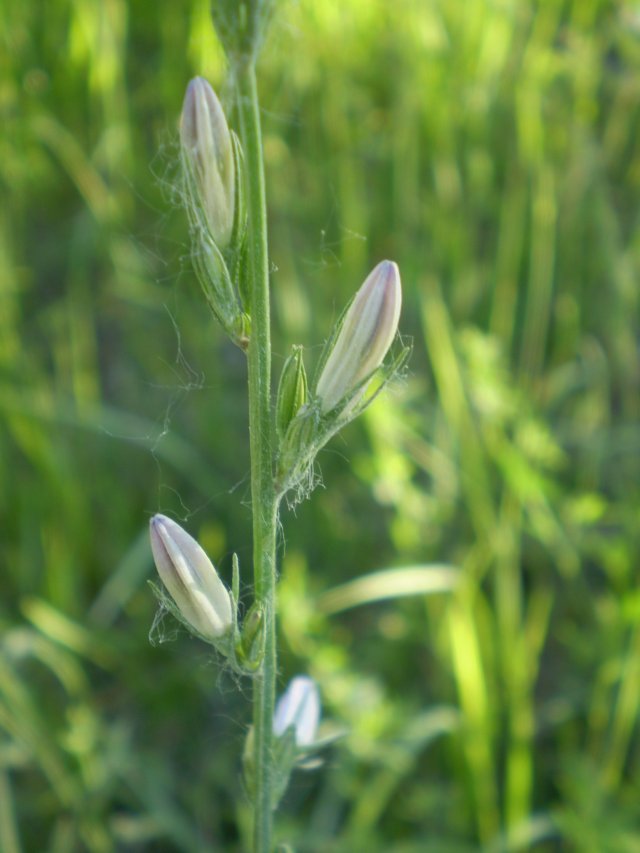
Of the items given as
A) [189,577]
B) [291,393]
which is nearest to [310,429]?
[291,393]

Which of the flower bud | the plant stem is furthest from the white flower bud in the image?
the flower bud

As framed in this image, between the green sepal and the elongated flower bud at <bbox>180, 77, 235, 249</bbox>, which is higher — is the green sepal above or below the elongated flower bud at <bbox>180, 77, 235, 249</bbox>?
below

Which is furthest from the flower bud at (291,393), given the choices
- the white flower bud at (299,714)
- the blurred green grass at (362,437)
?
the blurred green grass at (362,437)

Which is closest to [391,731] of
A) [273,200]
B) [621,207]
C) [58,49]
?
[273,200]

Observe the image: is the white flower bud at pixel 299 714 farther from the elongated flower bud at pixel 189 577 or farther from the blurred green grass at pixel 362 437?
the blurred green grass at pixel 362 437

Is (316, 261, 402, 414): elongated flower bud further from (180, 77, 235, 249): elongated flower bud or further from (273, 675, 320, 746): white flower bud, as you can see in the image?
(273, 675, 320, 746): white flower bud

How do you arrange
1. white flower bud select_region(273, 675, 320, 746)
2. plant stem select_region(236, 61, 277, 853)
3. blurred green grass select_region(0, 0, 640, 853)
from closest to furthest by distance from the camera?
plant stem select_region(236, 61, 277, 853) → white flower bud select_region(273, 675, 320, 746) → blurred green grass select_region(0, 0, 640, 853)

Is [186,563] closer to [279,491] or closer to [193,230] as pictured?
[279,491]
